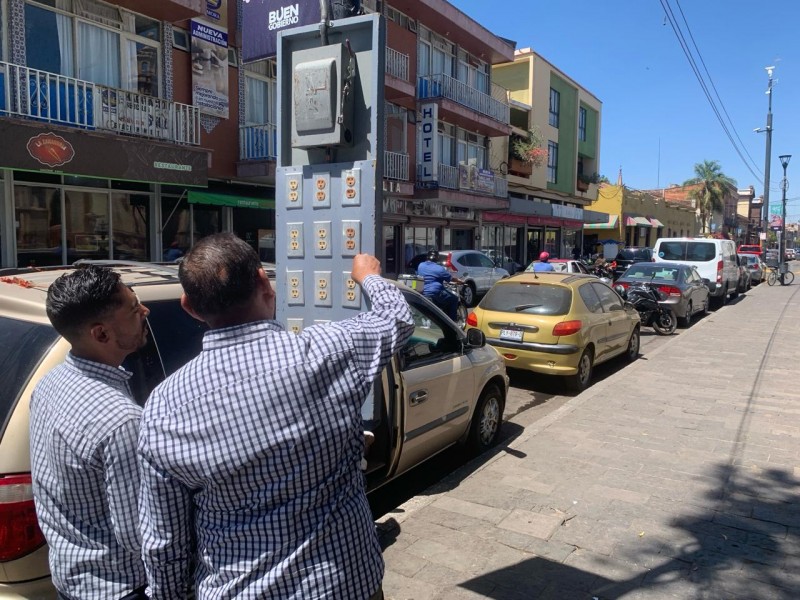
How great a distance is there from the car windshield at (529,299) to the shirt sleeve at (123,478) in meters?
6.72

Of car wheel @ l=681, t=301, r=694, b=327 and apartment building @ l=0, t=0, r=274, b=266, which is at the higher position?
apartment building @ l=0, t=0, r=274, b=266

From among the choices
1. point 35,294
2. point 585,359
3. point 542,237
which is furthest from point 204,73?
point 542,237

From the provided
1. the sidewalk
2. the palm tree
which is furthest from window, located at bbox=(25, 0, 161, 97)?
the palm tree

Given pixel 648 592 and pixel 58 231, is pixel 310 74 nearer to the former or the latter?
pixel 648 592

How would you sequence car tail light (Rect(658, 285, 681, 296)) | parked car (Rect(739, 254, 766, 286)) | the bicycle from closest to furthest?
car tail light (Rect(658, 285, 681, 296)) → the bicycle → parked car (Rect(739, 254, 766, 286))

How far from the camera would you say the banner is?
11.8 feet

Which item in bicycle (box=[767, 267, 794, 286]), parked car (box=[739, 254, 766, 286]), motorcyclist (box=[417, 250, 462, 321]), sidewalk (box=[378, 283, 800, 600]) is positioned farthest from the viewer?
parked car (box=[739, 254, 766, 286])

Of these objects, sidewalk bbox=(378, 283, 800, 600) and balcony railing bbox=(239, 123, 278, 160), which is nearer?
sidewalk bbox=(378, 283, 800, 600)

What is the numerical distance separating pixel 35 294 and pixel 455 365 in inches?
120

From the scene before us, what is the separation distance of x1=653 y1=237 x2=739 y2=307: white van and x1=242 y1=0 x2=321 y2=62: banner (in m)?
16.2

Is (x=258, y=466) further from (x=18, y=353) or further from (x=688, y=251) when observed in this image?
(x=688, y=251)

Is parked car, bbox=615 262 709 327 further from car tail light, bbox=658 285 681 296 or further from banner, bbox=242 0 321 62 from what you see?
banner, bbox=242 0 321 62

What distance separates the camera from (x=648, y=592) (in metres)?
3.12

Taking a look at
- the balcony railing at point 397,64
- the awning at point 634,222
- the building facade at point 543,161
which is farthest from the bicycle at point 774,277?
the balcony railing at point 397,64
